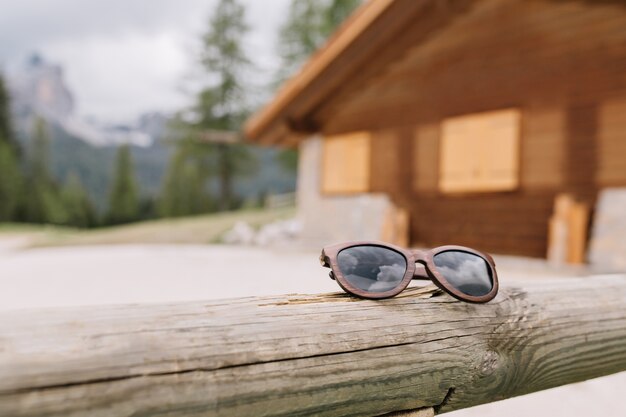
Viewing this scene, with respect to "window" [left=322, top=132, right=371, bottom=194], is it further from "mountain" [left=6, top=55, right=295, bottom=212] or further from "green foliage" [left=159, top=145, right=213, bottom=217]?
"mountain" [left=6, top=55, right=295, bottom=212]

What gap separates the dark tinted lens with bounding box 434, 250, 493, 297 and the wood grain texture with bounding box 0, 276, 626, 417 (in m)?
0.06

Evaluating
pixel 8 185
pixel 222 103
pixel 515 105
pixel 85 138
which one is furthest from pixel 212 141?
pixel 85 138

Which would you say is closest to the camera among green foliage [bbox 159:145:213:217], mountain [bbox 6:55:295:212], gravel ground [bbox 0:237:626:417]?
gravel ground [bbox 0:237:626:417]

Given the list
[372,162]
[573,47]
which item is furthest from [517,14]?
[372,162]

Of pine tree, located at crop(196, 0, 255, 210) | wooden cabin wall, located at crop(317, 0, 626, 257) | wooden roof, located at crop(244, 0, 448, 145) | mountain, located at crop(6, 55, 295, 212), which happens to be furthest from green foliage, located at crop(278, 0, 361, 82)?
mountain, located at crop(6, 55, 295, 212)

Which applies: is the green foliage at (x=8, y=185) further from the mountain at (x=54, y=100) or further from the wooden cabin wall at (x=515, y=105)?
the mountain at (x=54, y=100)

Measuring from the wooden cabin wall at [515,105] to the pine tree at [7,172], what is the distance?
3389 cm

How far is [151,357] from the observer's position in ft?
3.66

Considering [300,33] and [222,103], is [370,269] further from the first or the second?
[222,103]

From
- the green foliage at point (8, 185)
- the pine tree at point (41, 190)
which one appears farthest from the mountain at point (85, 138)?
the green foliage at point (8, 185)

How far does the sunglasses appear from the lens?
5.16ft

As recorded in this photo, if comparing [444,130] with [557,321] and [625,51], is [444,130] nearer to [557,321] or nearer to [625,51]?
[625,51]

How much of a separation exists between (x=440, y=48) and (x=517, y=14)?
1.37 m

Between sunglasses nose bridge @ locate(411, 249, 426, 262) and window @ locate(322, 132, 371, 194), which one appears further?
window @ locate(322, 132, 371, 194)
